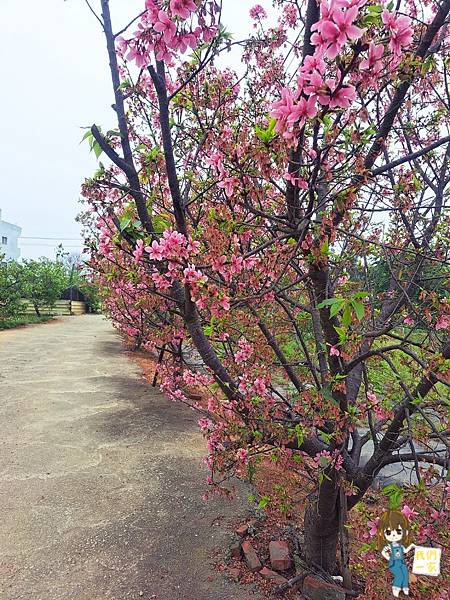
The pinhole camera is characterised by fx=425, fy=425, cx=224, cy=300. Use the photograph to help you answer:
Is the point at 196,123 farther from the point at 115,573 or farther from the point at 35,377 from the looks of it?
the point at 35,377

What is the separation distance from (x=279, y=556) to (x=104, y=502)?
151cm

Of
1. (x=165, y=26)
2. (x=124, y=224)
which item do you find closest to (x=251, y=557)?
(x=124, y=224)

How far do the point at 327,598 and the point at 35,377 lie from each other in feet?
21.1

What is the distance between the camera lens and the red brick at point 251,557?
2729 mm

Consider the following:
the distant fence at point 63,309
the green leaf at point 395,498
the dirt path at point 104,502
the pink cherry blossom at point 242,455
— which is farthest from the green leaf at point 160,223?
the distant fence at point 63,309

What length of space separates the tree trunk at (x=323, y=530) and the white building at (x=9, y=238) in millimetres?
40322

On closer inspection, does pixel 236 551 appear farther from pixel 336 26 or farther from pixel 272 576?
pixel 336 26

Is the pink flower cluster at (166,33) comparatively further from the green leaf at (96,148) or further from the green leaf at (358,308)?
the green leaf at (358,308)

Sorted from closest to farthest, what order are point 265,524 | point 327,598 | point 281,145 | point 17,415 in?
point 281,145 → point 327,598 → point 265,524 → point 17,415

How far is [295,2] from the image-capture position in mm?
2838

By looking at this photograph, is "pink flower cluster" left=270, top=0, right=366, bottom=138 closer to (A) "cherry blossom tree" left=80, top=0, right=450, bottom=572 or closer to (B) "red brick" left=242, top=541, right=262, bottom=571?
(A) "cherry blossom tree" left=80, top=0, right=450, bottom=572

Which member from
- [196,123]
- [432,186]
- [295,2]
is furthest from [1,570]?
[295,2]

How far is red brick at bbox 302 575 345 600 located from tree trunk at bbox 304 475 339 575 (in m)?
0.17

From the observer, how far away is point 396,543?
64.1 inches
